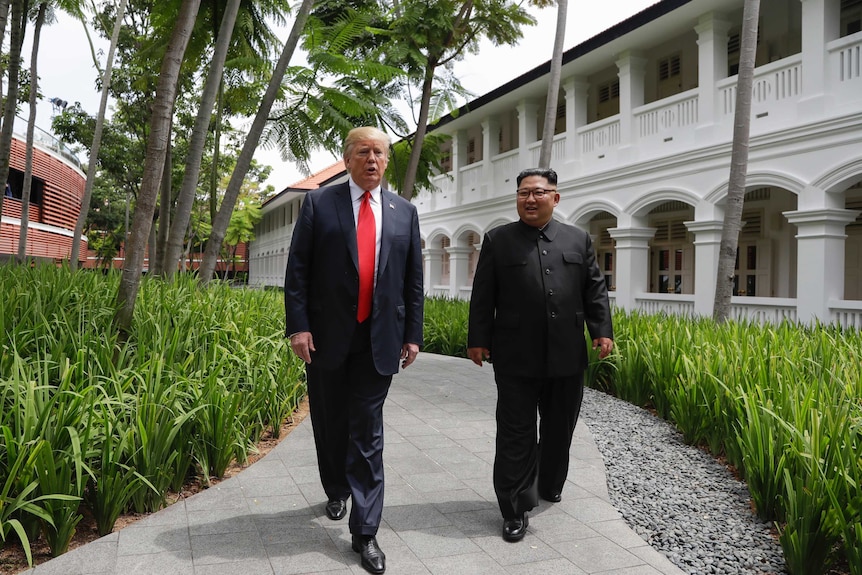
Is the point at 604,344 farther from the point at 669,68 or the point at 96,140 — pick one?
the point at 96,140

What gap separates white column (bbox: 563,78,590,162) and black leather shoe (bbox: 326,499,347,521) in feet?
43.9

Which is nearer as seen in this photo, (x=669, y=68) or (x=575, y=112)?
(x=669, y=68)

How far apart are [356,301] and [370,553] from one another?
1.15 meters

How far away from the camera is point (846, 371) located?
456 cm

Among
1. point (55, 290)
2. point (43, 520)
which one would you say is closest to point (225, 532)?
point (43, 520)

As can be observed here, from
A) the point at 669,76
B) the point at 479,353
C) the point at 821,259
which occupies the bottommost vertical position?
the point at 479,353

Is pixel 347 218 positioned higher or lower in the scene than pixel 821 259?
lower

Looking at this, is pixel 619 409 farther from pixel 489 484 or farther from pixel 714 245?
pixel 714 245

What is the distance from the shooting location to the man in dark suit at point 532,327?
3.38 metres

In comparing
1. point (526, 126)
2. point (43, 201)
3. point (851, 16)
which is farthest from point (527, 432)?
point (43, 201)

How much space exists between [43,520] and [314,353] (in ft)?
4.70

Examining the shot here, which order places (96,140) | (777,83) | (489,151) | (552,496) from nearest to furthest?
(552,496) → (777,83) → (96,140) → (489,151)

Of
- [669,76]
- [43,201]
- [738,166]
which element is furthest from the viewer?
[43,201]

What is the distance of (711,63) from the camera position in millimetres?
12031
